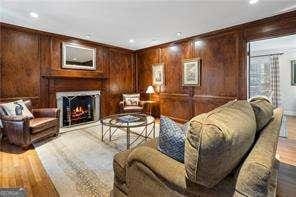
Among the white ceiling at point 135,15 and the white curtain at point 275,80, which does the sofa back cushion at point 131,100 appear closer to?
the white ceiling at point 135,15

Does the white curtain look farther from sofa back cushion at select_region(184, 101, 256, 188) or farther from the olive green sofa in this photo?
sofa back cushion at select_region(184, 101, 256, 188)

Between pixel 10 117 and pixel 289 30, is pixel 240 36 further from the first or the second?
pixel 10 117

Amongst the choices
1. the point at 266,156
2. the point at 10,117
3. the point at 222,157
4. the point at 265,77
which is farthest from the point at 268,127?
the point at 265,77

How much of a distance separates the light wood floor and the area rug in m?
0.10

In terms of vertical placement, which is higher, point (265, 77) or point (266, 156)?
point (265, 77)

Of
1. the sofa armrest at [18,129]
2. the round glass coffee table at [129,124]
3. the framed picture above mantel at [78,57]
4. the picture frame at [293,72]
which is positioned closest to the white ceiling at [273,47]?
the picture frame at [293,72]

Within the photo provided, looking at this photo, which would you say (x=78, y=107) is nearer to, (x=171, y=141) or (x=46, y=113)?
(x=46, y=113)

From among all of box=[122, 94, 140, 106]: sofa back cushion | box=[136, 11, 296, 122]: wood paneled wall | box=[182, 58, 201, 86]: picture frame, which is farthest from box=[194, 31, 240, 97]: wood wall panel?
box=[122, 94, 140, 106]: sofa back cushion

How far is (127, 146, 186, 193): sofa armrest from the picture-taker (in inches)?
46.5

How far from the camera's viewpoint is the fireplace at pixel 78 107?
17.0 ft

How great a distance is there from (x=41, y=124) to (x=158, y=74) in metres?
3.68

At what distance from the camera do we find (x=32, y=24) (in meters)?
4.22

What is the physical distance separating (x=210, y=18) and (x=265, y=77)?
479 cm

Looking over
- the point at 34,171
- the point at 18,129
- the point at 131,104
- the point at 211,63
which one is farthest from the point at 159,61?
the point at 34,171
